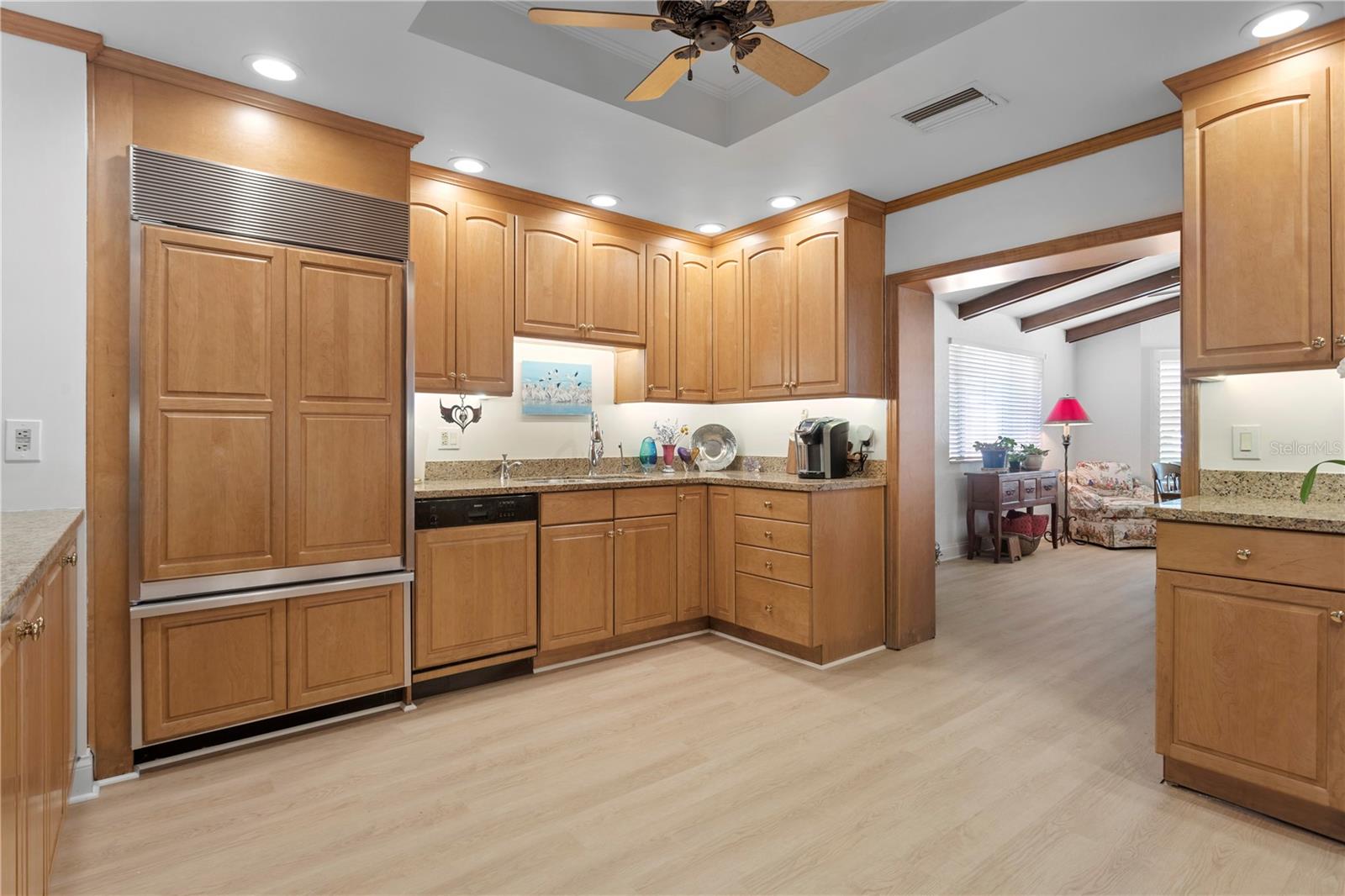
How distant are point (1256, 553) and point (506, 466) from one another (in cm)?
325

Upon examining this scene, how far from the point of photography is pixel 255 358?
100 inches

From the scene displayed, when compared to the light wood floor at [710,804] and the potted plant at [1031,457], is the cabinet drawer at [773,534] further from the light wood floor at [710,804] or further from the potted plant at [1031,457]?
the potted plant at [1031,457]

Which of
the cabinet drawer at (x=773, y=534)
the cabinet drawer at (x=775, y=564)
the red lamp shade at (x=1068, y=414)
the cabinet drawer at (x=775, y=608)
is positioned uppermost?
the red lamp shade at (x=1068, y=414)

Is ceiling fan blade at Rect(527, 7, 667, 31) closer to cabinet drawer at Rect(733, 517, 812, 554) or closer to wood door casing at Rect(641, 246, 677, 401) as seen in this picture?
wood door casing at Rect(641, 246, 677, 401)

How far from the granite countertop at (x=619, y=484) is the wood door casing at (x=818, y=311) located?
534mm

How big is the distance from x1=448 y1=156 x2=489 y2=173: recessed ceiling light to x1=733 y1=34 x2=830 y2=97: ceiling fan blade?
5.45 feet

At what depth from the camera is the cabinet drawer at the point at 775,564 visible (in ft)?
11.5

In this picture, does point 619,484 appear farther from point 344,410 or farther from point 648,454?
point 344,410

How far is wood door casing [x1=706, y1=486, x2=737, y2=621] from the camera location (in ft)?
12.9

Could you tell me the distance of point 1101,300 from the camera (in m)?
7.25

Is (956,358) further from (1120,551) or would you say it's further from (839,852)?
(839,852)

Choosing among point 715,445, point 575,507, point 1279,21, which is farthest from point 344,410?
point 1279,21

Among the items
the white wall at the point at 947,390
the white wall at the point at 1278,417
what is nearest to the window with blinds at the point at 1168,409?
the white wall at the point at 947,390

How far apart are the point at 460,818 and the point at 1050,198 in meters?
3.53
